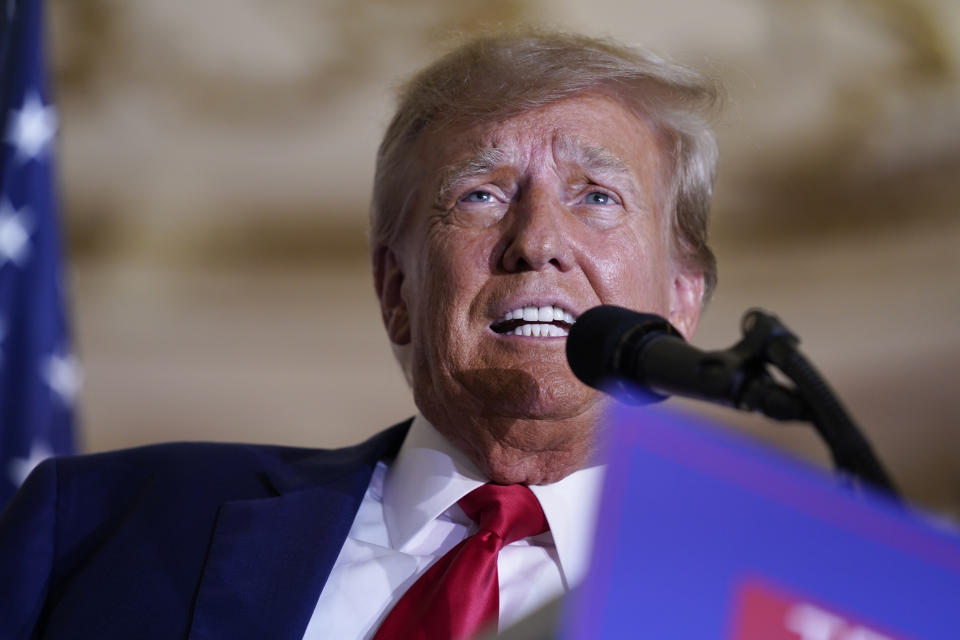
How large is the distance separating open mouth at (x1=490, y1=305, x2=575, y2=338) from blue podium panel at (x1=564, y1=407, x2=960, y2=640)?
3.36 feet

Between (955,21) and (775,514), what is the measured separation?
12.3ft

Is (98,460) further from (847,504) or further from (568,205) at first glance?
(847,504)

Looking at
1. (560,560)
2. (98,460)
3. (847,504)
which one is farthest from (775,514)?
(98,460)

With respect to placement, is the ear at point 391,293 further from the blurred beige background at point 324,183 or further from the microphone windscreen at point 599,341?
the blurred beige background at point 324,183

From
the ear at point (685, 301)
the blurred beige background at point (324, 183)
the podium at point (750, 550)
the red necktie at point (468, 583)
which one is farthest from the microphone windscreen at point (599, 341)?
the blurred beige background at point (324, 183)

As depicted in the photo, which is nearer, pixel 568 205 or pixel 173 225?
pixel 568 205

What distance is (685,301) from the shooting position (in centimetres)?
201

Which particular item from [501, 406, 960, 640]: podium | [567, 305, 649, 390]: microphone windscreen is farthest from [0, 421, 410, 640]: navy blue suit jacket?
[501, 406, 960, 640]: podium

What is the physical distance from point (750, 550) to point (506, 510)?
3.53ft

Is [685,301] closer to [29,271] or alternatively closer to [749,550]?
[749,550]

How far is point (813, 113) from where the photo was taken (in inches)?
157

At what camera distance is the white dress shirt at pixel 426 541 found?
1.59 m

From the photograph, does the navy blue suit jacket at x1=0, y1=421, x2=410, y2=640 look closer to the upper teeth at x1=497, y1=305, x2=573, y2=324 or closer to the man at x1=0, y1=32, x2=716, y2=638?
the man at x1=0, y1=32, x2=716, y2=638

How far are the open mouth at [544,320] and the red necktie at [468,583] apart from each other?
0.26m
